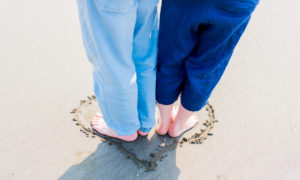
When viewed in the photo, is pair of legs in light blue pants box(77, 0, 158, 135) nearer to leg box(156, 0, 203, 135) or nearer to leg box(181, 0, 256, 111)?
leg box(156, 0, 203, 135)

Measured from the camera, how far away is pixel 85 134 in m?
1.15

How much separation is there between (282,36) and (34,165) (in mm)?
1590

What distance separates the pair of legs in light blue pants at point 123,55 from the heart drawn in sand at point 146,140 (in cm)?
10

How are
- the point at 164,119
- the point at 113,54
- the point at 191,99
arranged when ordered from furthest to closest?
the point at 164,119, the point at 191,99, the point at 113,54

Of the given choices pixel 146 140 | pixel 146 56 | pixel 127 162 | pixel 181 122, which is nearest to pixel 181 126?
pixel 181 122

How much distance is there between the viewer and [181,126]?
3.78 ft

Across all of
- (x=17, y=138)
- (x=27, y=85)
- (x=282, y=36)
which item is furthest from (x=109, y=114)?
(x=282, y=36)

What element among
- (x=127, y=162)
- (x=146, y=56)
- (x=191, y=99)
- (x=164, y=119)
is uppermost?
(x=146, y=56)

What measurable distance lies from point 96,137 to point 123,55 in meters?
0.49

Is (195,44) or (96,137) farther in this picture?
(96,137)

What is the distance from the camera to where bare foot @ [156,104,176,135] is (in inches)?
42.6

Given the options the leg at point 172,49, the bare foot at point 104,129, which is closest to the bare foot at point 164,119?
the leg at point 172,49

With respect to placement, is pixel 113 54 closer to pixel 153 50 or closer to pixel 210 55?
pixel 153 50

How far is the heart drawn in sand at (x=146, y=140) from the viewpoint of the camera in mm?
1085
